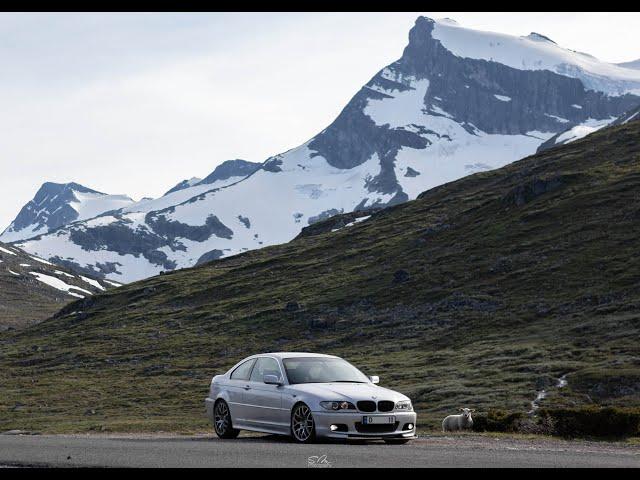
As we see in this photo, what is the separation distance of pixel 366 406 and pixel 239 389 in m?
3.71

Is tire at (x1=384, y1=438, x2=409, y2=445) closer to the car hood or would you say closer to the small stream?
the car hood

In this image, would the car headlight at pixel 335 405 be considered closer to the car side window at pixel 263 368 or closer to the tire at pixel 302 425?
the tire at pixel 302 425

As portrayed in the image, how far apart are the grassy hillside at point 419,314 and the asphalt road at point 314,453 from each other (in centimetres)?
2389

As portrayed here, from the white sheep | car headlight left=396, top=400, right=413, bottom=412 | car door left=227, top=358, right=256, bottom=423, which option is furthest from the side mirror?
the white sheep

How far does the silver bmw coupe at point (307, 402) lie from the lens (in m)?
21.2

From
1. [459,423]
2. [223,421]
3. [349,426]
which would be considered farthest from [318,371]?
[459,423]

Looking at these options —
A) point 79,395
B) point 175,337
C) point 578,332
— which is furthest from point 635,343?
point 175,337

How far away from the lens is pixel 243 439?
23656 millimetres

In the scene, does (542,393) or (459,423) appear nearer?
(459,423)

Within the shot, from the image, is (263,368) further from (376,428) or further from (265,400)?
(376,428)

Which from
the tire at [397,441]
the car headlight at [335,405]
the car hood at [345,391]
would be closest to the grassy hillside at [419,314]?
the tire at [397,441]

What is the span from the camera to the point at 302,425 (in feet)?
70.8

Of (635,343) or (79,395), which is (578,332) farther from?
(79,395)

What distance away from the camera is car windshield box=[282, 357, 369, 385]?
2265 cm
